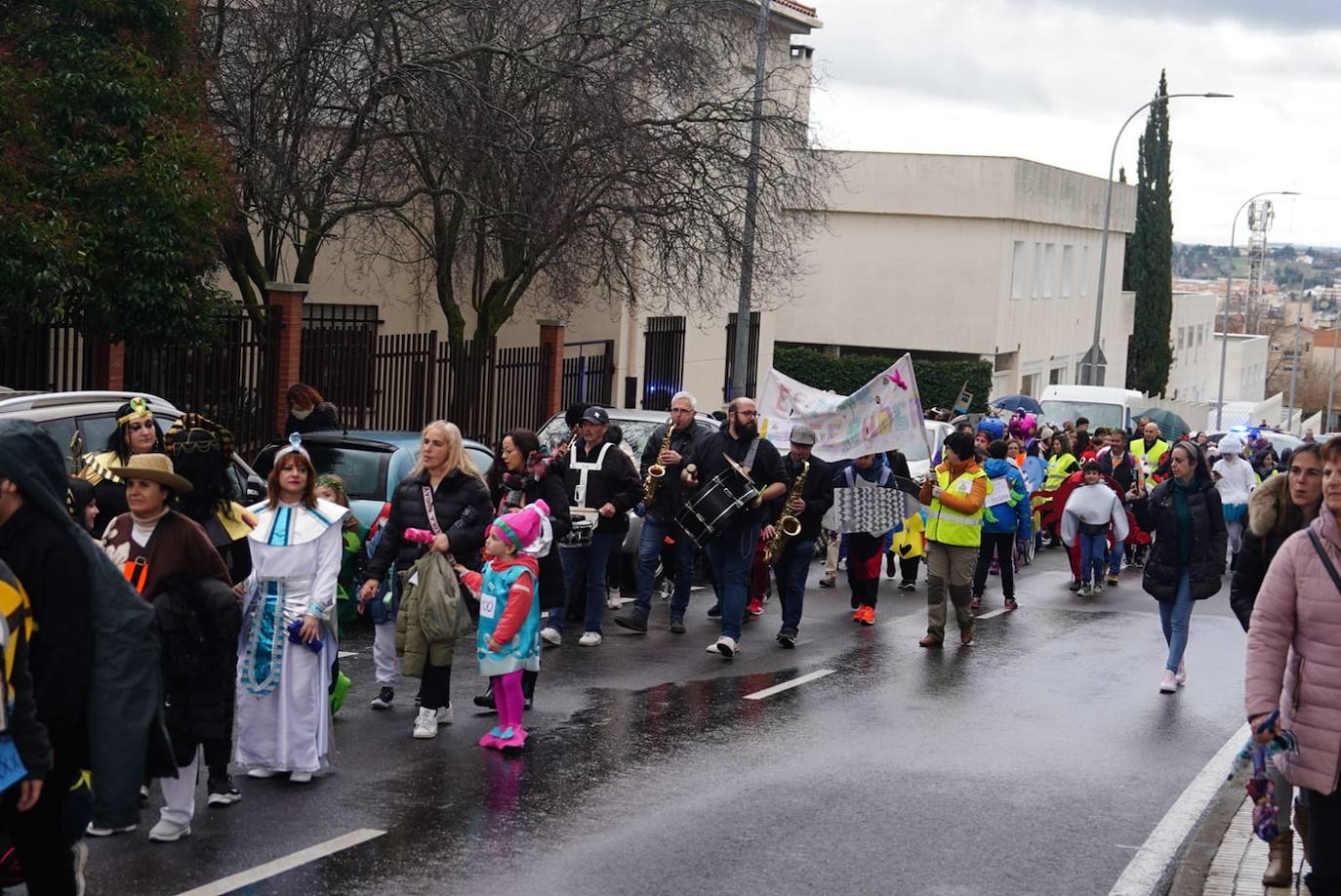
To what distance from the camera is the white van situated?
35031 millimetres

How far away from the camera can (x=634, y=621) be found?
46.0 ft

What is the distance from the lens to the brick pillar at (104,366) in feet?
60.6

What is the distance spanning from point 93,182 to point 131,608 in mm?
11205

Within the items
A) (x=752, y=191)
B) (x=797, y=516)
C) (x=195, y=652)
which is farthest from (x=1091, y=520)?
(x=195, y=652)

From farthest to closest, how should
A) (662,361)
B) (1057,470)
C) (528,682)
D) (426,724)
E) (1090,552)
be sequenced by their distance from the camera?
(662,361), (1057,470), (1090,552), (528,682), (426,724)

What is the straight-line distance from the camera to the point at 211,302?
707 inches

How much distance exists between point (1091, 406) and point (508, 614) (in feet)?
90.3

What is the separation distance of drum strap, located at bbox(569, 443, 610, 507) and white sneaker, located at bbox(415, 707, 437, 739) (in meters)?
3.85

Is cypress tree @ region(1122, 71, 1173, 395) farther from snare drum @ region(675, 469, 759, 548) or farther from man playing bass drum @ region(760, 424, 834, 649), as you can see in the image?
snare drum @ region(675, 469, 759, 548)

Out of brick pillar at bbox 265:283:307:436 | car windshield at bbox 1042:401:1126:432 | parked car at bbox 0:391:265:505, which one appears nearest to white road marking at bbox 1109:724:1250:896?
parked car at bbox 0:391:265:505

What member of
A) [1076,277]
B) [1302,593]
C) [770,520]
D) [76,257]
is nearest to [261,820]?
[1302,593]

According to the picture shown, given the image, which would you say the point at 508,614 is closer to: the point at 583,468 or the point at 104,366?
the point at 583,468

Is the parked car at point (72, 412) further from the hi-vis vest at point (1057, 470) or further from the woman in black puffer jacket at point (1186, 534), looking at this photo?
the hi-vis vest at point (1057, 470)

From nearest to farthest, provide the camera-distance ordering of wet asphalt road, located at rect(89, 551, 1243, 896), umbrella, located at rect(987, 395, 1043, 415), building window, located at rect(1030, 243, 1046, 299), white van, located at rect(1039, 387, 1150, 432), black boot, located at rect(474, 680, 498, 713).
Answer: wet asphalt road, located at rect(89, 551, 1243, 896)
black boot, located at rect(474, 680, 498, 713)
umbrella, located at rect(987, 395, 1043, 415)
white van, located at rect(1039, 387, 1150, 432)
building window, located at rect(1030, 243, 1046, 299)
